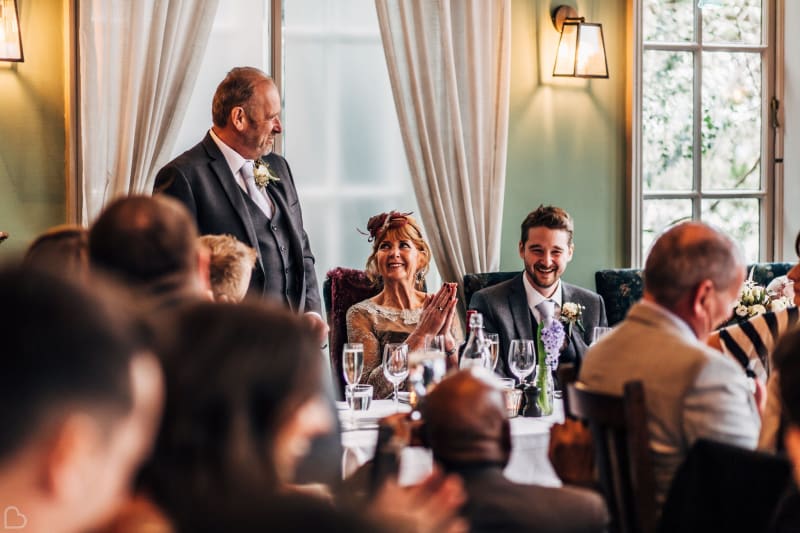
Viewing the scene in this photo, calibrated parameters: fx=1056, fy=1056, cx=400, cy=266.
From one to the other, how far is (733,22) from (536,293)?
8.43ft

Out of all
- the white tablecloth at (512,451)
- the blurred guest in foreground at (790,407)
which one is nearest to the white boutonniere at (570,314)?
the white tablecloth at (512,451)

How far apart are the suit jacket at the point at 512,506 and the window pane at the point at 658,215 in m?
4.08

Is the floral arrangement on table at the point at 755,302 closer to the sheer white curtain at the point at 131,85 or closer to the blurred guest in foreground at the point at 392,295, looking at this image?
the blurred guest in foreground at the point at 392,295

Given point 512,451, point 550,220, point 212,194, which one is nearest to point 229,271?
point 512,451

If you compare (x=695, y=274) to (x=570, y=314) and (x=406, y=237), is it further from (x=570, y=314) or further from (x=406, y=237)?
(x=406, y=237)

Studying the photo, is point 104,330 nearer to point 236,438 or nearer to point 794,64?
point 236,438

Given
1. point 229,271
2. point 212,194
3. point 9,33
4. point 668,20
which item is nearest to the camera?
point 229,271

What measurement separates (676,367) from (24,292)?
150 centimetres

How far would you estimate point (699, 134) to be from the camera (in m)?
5.78

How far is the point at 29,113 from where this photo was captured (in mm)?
4648

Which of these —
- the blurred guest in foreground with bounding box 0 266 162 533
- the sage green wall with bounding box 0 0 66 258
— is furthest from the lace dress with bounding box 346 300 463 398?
the blurred guest in foreground with bounding box 0 266 162 533

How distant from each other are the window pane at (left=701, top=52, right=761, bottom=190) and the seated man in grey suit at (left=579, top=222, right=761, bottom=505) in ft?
12.3

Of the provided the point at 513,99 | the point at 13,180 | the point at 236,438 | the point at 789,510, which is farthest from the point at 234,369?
the point at 513,99

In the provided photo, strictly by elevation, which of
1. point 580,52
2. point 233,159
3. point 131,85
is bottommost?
point 233,159
